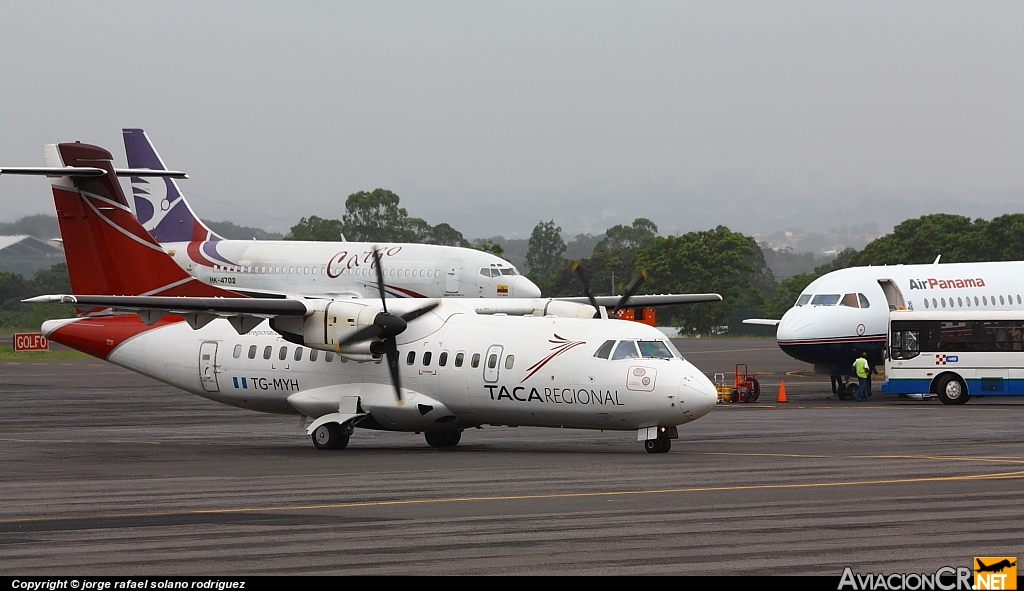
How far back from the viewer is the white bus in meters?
34.8

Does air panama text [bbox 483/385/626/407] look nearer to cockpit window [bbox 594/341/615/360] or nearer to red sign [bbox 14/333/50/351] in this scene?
cockpit window [bbox 594/341/615/360]

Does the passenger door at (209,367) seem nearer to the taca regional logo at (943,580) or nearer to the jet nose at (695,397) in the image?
the jet nose at (695,397)

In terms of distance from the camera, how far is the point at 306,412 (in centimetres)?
2480

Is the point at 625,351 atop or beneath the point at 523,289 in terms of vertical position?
beneath

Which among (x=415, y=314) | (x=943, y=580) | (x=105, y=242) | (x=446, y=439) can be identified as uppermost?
→ (x=105, y=242)

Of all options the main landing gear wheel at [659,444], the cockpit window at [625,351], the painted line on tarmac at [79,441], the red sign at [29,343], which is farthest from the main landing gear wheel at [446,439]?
the red sign at [29,343]

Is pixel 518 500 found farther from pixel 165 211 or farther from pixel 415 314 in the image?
pixel 165 211

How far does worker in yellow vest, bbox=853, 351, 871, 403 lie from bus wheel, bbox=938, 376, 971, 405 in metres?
2.14

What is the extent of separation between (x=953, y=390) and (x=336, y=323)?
2002 centimetres

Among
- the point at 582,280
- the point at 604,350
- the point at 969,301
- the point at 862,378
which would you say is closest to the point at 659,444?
the point at 604,350

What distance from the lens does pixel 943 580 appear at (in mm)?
A: 9820

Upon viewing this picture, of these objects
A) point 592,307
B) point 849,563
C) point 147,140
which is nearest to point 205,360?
point 592,307

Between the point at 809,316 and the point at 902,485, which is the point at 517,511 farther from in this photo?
the point at 809,316

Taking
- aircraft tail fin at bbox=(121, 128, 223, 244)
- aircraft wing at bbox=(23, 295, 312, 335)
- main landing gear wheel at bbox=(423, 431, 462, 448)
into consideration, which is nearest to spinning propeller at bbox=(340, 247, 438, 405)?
aircraft wing at bbox=(23, 295, 312, 335)
